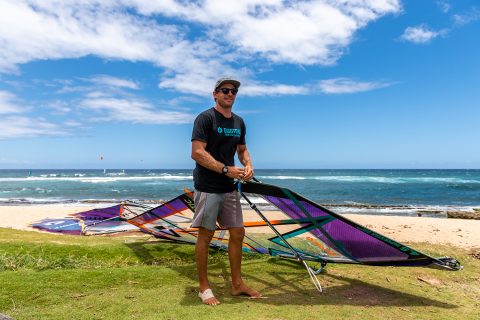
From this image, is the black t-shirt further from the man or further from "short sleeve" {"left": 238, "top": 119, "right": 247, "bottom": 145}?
"short sleeve" {"left": 238, "top": 119, "right": 247, "bottom": 145}

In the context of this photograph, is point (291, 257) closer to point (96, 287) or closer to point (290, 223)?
point (290, 223)

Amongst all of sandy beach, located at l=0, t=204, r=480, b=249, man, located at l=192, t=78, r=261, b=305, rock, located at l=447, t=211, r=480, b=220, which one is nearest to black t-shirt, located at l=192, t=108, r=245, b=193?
man, located at l=192, t=78, r=261, b=305

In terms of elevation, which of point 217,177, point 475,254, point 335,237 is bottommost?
point 475,254

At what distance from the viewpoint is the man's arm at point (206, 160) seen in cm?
372

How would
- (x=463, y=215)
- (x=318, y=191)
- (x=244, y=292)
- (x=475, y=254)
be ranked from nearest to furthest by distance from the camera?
(x=244, y=292) < (x=475, y=254) < (x=463, y=215) < (x=318, y=191)

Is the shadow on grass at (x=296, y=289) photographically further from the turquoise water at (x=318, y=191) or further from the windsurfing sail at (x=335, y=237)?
the turquoise water at (x=318, y=191)

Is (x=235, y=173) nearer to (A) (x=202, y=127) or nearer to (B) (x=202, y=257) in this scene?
(A) (x=202, y=127)

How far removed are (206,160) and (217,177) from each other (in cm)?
26

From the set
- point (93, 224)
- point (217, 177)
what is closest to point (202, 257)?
point (217, 177)

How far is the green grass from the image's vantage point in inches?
140

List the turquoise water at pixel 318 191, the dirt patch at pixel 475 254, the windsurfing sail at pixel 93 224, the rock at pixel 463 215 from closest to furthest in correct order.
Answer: the dirt patch at pixel 475 254 < the windsurfing sail at pixel 93 224 < the rock at pixel 463 215 < the turquoise water at pixel 318 191

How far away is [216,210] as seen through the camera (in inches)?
154

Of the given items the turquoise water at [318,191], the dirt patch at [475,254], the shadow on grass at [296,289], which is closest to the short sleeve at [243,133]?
the shadow on grass at [296,289]

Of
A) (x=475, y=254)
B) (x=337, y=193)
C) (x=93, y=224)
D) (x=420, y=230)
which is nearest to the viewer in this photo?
(x=475, y=254)
